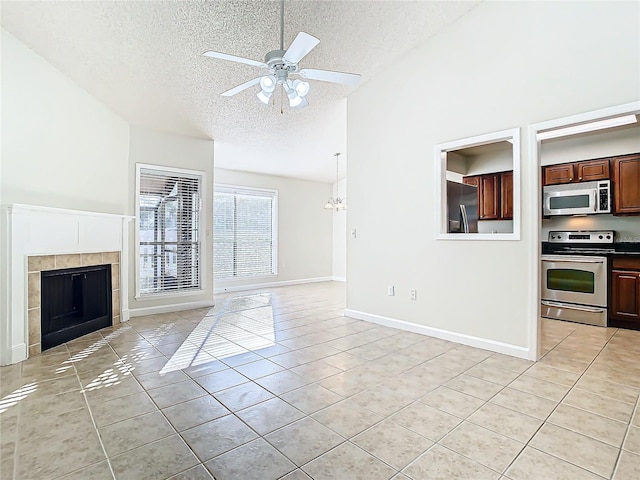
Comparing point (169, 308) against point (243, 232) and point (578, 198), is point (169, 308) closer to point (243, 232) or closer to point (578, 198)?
point (243, 232)

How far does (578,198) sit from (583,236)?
0.56m

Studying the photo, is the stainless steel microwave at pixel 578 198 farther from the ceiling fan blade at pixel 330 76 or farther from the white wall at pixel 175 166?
the white wall at pixel 175 166

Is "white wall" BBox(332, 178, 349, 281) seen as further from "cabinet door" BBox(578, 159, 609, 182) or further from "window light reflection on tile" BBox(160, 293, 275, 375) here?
"cabinet door" BBox(578, 159, 609, 182)

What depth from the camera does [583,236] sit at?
4.86 m

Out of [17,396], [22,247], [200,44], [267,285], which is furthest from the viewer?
[267,285]

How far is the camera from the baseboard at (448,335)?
10.6 feet

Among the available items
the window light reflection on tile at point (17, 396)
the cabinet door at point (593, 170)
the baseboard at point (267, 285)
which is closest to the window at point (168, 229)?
the baseboard at point (267, 285)

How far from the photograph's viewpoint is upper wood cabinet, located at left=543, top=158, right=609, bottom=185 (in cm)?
461

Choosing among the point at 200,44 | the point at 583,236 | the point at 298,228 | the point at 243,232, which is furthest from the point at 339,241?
the point at 200,44

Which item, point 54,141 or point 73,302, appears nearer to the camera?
point 54,141

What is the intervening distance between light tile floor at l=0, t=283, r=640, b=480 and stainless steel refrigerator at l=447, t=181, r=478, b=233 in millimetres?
1484

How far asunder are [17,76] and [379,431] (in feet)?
14.1

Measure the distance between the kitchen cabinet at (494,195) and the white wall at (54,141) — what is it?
5713mm

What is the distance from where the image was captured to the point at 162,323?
4.56 meters
